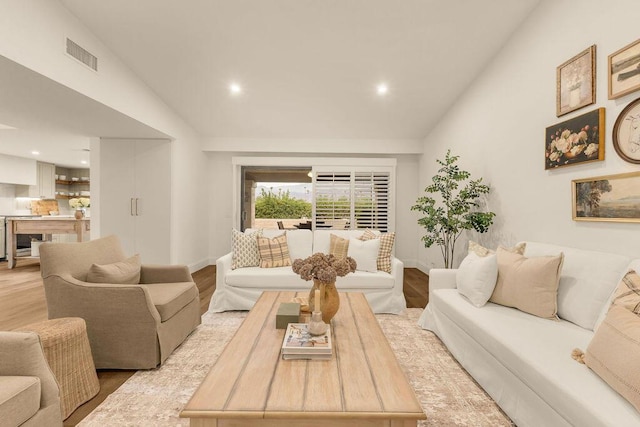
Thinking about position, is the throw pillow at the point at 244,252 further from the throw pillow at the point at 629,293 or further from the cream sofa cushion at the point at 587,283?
the throw pillow at the point at 629,293

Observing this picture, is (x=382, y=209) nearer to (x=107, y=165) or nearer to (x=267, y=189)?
(x=107, y=165)

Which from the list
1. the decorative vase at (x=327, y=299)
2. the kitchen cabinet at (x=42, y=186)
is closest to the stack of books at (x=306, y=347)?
the decorative vase at (x=327, y=299)

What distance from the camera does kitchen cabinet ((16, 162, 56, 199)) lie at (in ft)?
25.9

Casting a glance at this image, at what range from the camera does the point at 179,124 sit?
512 cm

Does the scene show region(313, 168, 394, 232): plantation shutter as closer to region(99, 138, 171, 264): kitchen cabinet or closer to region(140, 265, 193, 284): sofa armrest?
region(99, 138, 171, 264): kitchen cabinet

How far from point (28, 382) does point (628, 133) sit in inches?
138

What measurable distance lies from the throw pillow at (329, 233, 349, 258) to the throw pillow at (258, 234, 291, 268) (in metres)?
0.52

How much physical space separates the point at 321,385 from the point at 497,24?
364 centimetres

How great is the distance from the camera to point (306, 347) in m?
1.60

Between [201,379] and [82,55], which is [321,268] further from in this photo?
[82,55]

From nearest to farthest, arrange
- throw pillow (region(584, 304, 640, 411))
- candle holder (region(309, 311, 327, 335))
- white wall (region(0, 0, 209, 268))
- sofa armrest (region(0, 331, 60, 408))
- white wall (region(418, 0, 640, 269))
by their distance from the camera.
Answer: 1. throw pillow (region(584, 304, 640, 411))
2. sofa armrest (region(0, 331, 60, 408))
3. candle holder (region(309, 311, 327, 335))
4. white wall (region(418, 0, 640, 269))
5. white wall (region(0, 0, 209, 268))

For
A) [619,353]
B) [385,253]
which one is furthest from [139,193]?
[619,353]

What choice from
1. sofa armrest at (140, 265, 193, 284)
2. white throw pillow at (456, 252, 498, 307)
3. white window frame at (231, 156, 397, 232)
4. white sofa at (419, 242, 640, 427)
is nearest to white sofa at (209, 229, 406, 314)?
sofa armrest at (140, 265, 193, 284)

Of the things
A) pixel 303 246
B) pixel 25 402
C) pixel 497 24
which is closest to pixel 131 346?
pixel 25 402
